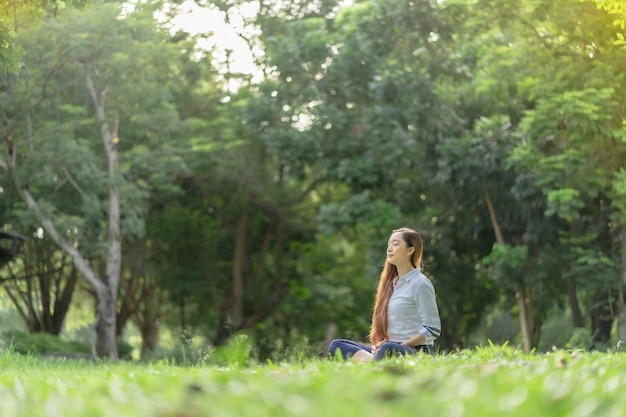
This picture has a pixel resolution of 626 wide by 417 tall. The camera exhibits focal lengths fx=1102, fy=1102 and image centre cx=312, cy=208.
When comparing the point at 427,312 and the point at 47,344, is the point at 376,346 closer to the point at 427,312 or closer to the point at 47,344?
the point at 427,312

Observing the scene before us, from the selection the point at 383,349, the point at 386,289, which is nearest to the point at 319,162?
the point at 386,289

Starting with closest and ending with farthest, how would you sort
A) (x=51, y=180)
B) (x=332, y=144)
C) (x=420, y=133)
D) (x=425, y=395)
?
(x=425, y=395) → (x=51, y=180) → (x=420, y=133) → (x=332, y=144)

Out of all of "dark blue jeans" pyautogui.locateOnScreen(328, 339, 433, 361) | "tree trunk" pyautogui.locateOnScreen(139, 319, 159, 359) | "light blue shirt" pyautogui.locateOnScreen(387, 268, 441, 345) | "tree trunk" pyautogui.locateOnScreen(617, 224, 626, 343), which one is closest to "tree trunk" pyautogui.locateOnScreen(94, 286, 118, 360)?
"tree trunk" pyautogui.locateOnScreen(617, 224, 626, 343)

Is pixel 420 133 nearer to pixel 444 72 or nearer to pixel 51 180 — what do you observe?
pixel 444 72

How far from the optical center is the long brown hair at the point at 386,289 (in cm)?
922

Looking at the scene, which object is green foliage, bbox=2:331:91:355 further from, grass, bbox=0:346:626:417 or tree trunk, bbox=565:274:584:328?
grass, bbox=0:346:626:417

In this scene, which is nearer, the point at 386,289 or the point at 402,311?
the point at 402,311

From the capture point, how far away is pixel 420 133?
25891mm

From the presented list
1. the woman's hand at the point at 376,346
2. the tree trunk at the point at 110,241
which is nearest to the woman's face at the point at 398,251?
the woman's hand at the point at 376,346

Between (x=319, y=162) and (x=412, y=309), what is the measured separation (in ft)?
63.6

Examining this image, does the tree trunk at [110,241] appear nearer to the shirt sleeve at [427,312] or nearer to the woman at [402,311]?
the woman at [402,311]

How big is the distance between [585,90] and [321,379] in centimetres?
1467

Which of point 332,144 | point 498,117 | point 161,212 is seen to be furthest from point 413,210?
point 161,212

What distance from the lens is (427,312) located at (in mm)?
8828
